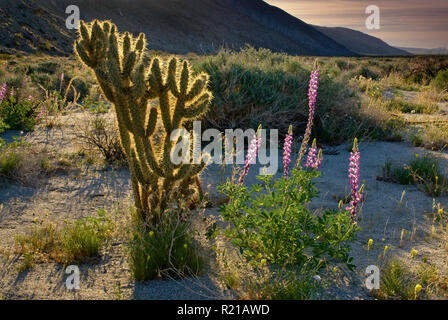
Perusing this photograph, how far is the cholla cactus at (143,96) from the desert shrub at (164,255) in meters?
0.31

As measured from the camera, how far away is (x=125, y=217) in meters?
4.05

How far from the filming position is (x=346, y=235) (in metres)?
3.08

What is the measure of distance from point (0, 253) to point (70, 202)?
1.21 m

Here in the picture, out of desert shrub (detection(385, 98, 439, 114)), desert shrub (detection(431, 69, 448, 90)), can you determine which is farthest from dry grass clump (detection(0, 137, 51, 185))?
desert shrub (detection(431, 69, 448, 90))

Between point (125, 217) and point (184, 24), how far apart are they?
336 feet

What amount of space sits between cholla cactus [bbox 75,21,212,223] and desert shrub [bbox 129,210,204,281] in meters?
0.31

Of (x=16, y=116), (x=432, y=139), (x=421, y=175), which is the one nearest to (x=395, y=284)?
(x=421, y=175)

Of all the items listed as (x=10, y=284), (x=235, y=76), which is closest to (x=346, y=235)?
(x=10, y=284)

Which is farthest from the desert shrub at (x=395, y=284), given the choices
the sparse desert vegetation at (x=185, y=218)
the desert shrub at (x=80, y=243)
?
the desert shrub at (x=80, y=243)

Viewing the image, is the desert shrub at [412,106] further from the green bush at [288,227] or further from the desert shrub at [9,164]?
the desert shrub at [9,164]

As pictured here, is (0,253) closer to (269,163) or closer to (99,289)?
(99,289)

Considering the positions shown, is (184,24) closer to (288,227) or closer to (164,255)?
(164,255)

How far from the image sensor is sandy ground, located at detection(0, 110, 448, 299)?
10.2 ft

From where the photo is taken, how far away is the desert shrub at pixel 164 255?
127 inches
